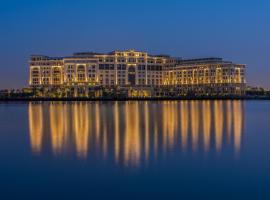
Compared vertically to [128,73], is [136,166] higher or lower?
lower

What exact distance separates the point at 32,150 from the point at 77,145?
5.61 ft

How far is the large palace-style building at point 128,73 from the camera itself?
363 ft

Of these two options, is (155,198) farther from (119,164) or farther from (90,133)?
(90,133)

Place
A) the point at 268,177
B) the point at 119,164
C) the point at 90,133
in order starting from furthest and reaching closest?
the point at 90,133, the point at 119,164, the point at 268,177

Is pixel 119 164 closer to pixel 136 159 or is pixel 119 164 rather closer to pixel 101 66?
pixel 136 159

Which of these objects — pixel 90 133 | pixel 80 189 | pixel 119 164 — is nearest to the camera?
pixel 80 189

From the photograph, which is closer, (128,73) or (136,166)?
(136,166)

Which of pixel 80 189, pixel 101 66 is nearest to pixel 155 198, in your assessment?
pixel 80 189

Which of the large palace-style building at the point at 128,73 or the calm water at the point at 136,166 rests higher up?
the large palace-style building at the point at 128,73

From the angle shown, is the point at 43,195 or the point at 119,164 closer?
the point at 43,195

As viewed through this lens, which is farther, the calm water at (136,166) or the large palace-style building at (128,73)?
the large palace-style building at (128,73)

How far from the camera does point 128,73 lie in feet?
380

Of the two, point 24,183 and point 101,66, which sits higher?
point 101,66

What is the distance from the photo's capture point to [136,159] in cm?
1354
